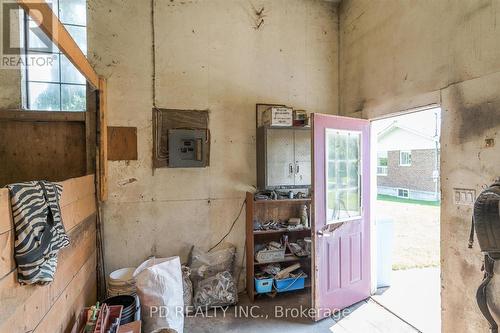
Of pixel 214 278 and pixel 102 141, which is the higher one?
pixel 102 141

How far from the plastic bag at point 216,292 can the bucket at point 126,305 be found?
70 centimetres

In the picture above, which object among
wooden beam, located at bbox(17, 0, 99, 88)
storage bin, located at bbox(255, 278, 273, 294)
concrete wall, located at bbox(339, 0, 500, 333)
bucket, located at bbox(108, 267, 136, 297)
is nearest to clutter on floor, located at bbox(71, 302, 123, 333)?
bucket, located at bbox(108, 267, 136, 297)

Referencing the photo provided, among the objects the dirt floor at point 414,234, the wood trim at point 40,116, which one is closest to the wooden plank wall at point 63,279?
the wood trim at point 40,116

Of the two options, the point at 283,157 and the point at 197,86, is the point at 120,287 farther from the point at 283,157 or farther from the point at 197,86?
the point at 197,86

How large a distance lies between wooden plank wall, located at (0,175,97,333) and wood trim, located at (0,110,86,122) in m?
0.60

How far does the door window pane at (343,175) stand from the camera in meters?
2.66

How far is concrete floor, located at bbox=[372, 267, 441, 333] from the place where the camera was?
248 centimetres

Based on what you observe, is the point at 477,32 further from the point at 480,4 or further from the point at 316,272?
the point at 316,272

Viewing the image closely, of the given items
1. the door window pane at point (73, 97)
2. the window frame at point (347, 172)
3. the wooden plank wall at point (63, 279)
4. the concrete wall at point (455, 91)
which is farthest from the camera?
the door window pane at point (73, 97)

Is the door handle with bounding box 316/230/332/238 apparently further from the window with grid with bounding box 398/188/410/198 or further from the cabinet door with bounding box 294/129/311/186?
the window with grid with bounding box 398/188/410/198

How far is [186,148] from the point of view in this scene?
9.45 ft

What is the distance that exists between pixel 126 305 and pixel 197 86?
7.25ft

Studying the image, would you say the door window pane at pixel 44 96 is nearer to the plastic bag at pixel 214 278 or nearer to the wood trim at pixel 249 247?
the plastic bag at pixel 214 278

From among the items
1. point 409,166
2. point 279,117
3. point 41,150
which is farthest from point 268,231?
point 409,166
